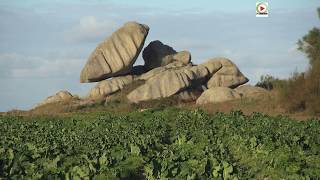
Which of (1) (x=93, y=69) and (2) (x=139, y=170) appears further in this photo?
(1) (x=93, y=69)

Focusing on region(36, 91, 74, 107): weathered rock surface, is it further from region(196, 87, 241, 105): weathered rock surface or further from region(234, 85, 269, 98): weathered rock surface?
region(234, 85, 269, 98): weathered rock surface

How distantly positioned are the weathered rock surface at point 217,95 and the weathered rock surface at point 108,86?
8.29 meters

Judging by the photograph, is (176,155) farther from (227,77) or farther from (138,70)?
(138,70)

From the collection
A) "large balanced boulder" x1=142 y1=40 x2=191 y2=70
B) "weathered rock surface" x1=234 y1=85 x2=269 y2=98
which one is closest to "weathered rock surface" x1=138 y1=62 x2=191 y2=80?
"large balanced boulder" x1=142 y1=40 x2=191 y2=70

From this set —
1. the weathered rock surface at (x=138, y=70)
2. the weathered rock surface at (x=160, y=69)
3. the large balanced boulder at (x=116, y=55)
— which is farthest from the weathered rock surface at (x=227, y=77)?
the large balanced boulder at (x=116, y=55)

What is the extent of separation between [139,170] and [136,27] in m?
47.9

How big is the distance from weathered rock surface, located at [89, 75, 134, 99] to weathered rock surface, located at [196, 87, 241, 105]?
8.29 meters

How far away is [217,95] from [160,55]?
1129 cm

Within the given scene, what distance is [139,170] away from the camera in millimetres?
18578

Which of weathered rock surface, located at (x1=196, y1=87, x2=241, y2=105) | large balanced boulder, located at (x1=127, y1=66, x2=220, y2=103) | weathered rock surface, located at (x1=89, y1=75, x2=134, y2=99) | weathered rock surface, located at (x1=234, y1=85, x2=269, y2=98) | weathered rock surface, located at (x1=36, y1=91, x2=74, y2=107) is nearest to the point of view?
weathered rock surface, located at (x1=196, y1=87, x2=241, y2=105)

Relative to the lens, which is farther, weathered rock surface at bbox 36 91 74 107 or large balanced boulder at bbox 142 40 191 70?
large balanced boulder at bbox 142 40 191 70

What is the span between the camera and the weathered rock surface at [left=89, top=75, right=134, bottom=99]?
204 feet

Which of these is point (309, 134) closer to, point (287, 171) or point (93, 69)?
point (287, 171)

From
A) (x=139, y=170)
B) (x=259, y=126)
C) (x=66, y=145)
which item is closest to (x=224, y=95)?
(x=259, y=126)
